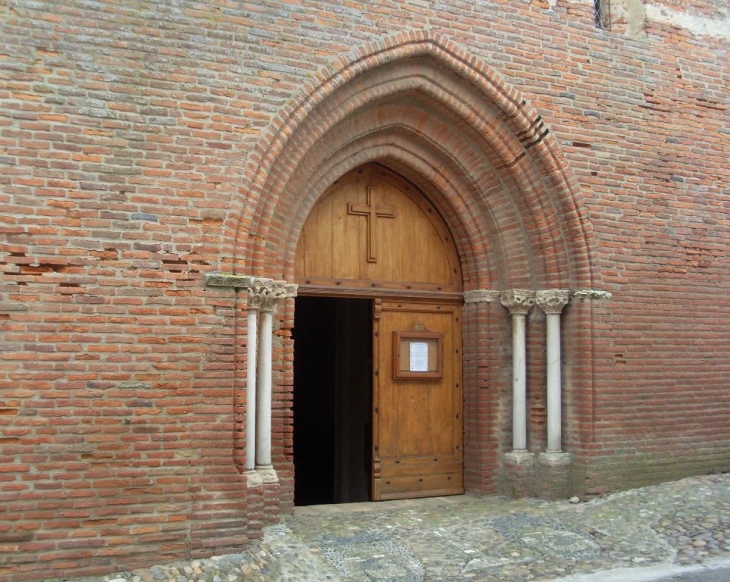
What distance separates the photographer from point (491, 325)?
7648mm

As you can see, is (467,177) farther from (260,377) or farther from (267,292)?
(260,377)

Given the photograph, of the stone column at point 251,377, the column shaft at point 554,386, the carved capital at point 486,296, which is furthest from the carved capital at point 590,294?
the stone column at point 251,377

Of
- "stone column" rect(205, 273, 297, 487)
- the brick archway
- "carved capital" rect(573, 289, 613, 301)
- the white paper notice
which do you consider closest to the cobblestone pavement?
"stone column" rect(205, 273, 297, 487)

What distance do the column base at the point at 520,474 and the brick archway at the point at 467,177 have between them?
0.56 ft

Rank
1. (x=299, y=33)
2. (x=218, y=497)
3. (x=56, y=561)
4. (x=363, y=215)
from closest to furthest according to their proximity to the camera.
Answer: (x=56, y=561), (x=218, y=497), (x=299, y=33), (x=363, y=215)

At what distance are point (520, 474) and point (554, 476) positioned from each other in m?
0.32

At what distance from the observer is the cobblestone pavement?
215 inches

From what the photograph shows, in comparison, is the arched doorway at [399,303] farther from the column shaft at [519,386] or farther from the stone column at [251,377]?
the stone column at [251,377]

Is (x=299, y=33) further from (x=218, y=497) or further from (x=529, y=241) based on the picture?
(x=218, y=497)

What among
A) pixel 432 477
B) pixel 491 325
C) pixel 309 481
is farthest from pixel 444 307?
pixel 309 481

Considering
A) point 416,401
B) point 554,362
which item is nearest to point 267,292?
point 416,401

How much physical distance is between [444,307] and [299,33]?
121 inches

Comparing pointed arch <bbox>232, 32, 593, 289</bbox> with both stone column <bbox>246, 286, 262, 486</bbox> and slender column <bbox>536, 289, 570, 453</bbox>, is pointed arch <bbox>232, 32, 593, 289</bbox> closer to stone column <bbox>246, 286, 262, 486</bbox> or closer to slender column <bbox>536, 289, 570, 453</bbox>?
slender column <bbox>536, 289, 570, 453</bbox>

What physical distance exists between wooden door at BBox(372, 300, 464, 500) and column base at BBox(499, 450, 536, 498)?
1.72ft
